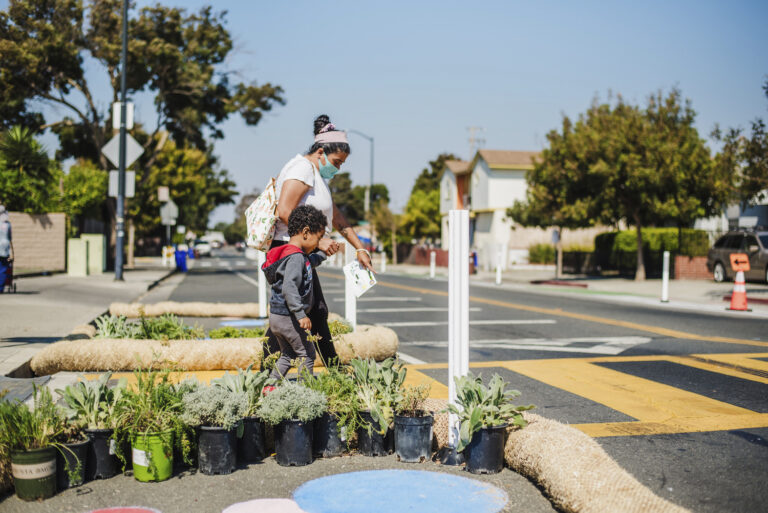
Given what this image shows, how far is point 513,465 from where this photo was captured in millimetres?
4082

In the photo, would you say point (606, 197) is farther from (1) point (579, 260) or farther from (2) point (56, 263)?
(2) point (56, 263)

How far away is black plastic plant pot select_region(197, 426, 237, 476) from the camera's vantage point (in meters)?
3.97

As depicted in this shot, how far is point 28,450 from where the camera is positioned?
11.6ft

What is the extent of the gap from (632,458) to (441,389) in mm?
2210

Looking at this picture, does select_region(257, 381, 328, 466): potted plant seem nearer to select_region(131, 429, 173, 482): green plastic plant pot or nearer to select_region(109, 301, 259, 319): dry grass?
select_region(131, 429, 173, 482): green plastic plant pot

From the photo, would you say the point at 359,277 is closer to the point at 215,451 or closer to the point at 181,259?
the point at 215,451

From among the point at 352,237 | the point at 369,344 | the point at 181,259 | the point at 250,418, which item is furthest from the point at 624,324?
the point at 181,259

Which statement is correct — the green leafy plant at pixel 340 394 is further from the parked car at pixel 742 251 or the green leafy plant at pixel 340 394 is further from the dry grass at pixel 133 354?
the parked car at pixel 742 251

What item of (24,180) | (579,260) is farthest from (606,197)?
(24,180)

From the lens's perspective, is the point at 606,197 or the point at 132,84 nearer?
the point at 606,197

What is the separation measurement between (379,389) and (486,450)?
74cm

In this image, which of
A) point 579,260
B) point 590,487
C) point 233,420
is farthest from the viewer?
point 579,260

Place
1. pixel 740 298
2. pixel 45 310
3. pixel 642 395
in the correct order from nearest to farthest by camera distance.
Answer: pixel 642 395, pixel 45 310, pixel 740 298

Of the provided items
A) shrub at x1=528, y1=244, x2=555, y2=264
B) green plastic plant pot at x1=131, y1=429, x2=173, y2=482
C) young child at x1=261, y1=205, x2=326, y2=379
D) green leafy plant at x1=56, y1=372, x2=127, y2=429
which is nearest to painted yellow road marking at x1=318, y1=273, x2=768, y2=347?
young child at x1=261, y1=205, x2=326, y2=379
